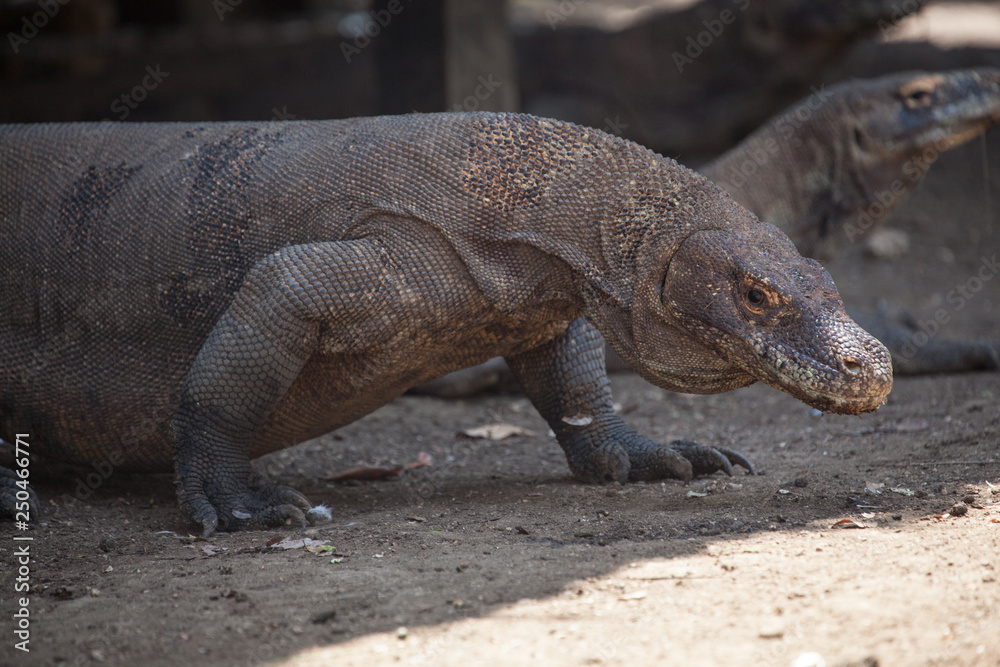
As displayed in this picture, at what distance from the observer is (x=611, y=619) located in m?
2.43

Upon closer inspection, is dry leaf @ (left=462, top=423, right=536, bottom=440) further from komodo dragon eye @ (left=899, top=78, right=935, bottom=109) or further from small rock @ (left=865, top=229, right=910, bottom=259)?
small rock @ (left=865, top=229, right=910, bottom=259)

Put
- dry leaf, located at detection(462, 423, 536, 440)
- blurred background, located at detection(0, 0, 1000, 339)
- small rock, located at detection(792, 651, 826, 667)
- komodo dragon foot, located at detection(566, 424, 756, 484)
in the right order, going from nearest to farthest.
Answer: small rock, located at detection(792, 651, 826, 667)
komodo dragon foot, located at detection(566, 424, 756, 484)
dry leaf, located at detection(462, 423, 536, 440)
blurred background, located at detection(0, 0, 1000, 339)

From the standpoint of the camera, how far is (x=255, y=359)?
11.1 ft

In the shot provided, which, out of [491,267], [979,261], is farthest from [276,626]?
[979,261]

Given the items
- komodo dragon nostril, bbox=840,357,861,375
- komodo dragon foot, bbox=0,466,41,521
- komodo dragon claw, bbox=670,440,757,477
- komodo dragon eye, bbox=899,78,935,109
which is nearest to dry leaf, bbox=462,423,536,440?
komodo dragon claw, bbox=670,440,757,477

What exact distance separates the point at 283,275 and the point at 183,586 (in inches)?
43.8

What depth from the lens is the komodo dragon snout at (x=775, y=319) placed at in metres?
2.98

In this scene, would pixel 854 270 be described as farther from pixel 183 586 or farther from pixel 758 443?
pixel 183 586

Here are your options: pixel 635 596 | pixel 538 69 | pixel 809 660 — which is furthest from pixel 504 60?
pixel 809 660

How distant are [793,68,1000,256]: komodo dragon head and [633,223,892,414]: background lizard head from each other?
11.4ft

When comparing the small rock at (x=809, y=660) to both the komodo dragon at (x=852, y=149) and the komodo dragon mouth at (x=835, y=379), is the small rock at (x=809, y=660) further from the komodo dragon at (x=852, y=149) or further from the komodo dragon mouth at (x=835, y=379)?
the komodo dragon at (x=852, y=149)

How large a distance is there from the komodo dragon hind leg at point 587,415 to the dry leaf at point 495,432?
1.08m

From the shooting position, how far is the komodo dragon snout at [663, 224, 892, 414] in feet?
9.78

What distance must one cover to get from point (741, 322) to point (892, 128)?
158 inches
